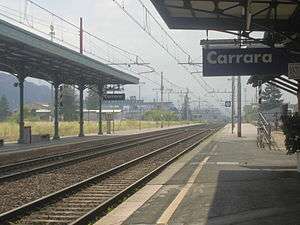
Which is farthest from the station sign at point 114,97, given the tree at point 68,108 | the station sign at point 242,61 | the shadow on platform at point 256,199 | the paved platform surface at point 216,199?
the tree at point 68,108

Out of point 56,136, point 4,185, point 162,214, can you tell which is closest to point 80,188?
point 4,185

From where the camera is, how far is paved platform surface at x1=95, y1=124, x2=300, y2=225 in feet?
29.8

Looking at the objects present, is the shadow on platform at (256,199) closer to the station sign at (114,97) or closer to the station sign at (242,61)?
the station sign at (242,61)

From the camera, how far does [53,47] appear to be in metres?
31.4

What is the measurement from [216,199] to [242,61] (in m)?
4.62

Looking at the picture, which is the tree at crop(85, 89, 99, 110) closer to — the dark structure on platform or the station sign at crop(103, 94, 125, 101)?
the station sign at crop(103, 94, 125, 101)

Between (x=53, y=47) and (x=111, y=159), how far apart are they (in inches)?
372

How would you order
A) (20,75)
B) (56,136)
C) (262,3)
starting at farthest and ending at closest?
(56,136) < (20,75) < (262,3)

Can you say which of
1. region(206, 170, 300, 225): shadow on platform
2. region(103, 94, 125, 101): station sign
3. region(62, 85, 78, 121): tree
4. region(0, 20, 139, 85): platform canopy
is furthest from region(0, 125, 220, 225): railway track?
region(62, 85, 78, 121): tree

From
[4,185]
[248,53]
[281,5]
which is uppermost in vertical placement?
[281,5]

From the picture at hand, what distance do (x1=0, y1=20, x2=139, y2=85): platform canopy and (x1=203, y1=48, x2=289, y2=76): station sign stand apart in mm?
13183

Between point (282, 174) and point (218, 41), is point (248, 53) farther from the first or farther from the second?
point (282, 174)

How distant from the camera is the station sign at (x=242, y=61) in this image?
14.5m

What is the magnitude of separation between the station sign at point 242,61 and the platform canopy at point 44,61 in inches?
519
